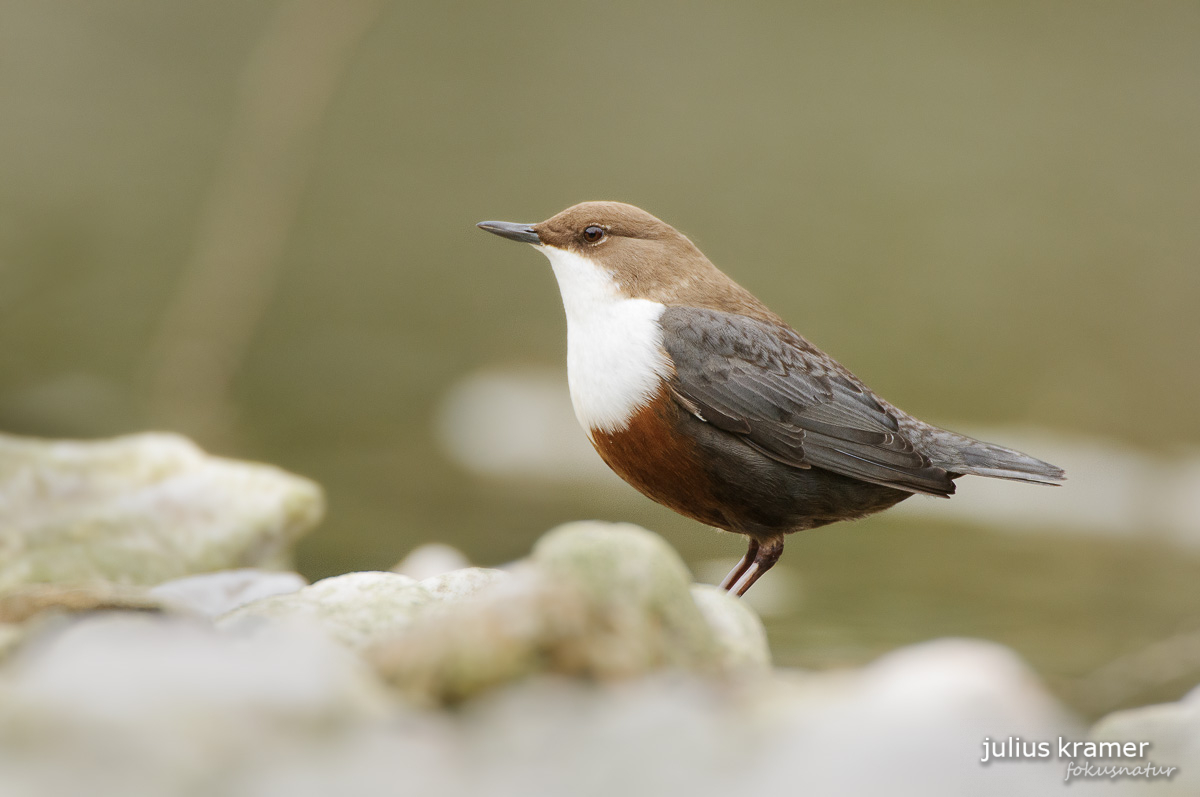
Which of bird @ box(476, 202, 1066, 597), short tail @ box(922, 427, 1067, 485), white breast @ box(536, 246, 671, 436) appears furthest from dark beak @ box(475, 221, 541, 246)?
short tail @ box(922, 427, 1067, 485)

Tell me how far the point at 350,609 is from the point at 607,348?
103 cm

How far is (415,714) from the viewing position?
1787 millimetres

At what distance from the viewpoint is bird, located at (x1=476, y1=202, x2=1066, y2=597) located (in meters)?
3.03

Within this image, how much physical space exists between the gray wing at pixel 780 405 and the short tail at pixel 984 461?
0.08m

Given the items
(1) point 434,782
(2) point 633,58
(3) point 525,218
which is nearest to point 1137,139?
(2) point 633,58

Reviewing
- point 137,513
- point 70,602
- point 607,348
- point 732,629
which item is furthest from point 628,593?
point 137,513

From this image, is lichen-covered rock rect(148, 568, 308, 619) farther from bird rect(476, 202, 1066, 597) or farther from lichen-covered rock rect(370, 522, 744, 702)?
lichen-covered rock rect(370, 522, 744, 702)

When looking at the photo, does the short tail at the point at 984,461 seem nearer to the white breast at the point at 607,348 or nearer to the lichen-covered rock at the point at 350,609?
the white breast at the point at 607,348

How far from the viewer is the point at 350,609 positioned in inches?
95.9

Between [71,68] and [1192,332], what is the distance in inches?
318

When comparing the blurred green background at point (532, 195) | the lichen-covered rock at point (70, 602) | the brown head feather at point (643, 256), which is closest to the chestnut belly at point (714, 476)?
the brown head feather at point (643, 256)

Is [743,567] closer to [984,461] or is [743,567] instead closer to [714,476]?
[714,476]

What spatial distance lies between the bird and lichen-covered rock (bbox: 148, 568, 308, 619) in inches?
36.5

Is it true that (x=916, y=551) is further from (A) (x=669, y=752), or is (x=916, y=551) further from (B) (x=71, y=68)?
(B) (x=71, y=68)
